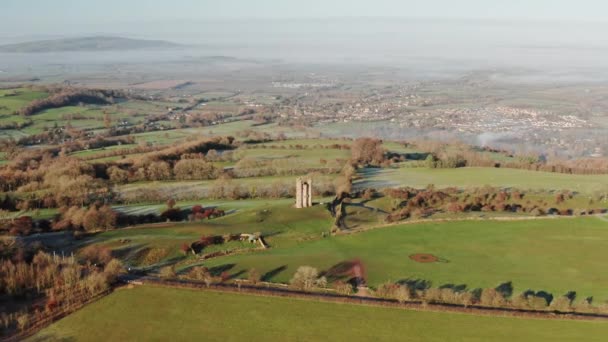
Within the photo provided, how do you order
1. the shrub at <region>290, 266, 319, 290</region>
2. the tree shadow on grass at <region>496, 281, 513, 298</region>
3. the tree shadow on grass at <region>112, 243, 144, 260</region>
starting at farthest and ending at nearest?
the tree shadow on grass at <region>112, 243, 144, 260</region> < the shrub at <region>290, 266, 319, 290</region> < the tree shadow on grass at <region>496, 281, 513, 298</region>

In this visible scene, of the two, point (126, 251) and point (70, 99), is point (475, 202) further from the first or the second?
point (70, 99)

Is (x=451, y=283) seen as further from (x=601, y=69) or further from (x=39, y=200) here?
(x=601, y=69)

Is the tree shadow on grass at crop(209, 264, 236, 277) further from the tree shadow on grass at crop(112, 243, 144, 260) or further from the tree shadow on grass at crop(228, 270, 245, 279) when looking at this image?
the tree shadow on grass at crop(112, 243, 144, 260)

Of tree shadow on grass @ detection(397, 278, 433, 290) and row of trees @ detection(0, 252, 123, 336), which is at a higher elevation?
row of trees @ detection(0, 252, 123, 336)

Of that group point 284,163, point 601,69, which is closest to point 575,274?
point 284,163

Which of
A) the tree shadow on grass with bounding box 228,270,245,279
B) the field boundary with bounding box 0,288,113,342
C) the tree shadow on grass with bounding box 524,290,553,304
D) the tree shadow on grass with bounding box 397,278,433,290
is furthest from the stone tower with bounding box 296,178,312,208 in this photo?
the tree shadow on grass with bounding box 524,290,553,304
